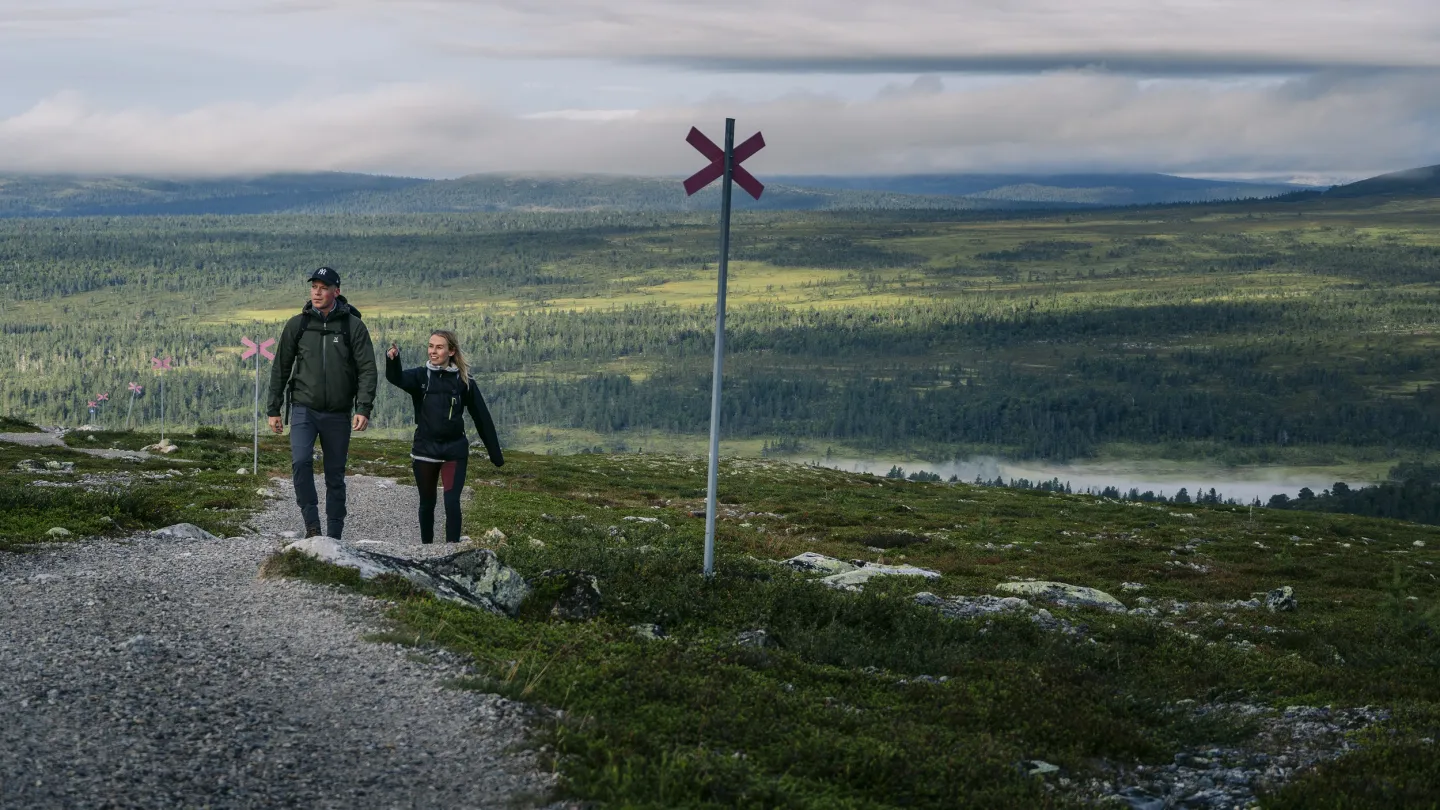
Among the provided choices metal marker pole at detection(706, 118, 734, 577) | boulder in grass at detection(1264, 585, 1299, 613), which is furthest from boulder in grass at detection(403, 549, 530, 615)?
boulder in grass at detection(1264, 585, 1299, 613)

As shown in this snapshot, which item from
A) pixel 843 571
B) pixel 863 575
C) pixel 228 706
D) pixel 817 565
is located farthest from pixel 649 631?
pixel 817 565

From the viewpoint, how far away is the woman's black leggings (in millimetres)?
19812

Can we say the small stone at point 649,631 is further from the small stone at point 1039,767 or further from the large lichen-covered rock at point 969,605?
the large lichen-covered rock at point 969,605

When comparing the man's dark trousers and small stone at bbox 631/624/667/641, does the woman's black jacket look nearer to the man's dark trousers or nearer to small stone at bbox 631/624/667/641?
the man's dark trousers

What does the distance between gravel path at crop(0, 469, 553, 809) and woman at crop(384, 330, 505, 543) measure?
149 inches

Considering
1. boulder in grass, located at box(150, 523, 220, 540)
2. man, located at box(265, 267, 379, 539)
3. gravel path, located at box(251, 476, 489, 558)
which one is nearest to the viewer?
man, located at box(265, 267, 379, 539)

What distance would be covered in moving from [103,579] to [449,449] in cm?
533

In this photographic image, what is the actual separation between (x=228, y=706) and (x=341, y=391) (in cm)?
762

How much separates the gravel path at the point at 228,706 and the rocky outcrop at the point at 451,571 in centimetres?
79

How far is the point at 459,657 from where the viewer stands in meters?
13.4

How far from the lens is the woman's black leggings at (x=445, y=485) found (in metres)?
19.8

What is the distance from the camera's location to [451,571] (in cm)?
1739

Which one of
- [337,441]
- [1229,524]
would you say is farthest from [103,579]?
[1229,524]

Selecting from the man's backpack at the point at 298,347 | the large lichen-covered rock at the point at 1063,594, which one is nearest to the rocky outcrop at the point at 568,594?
the man's backpack at the point at 298,347
